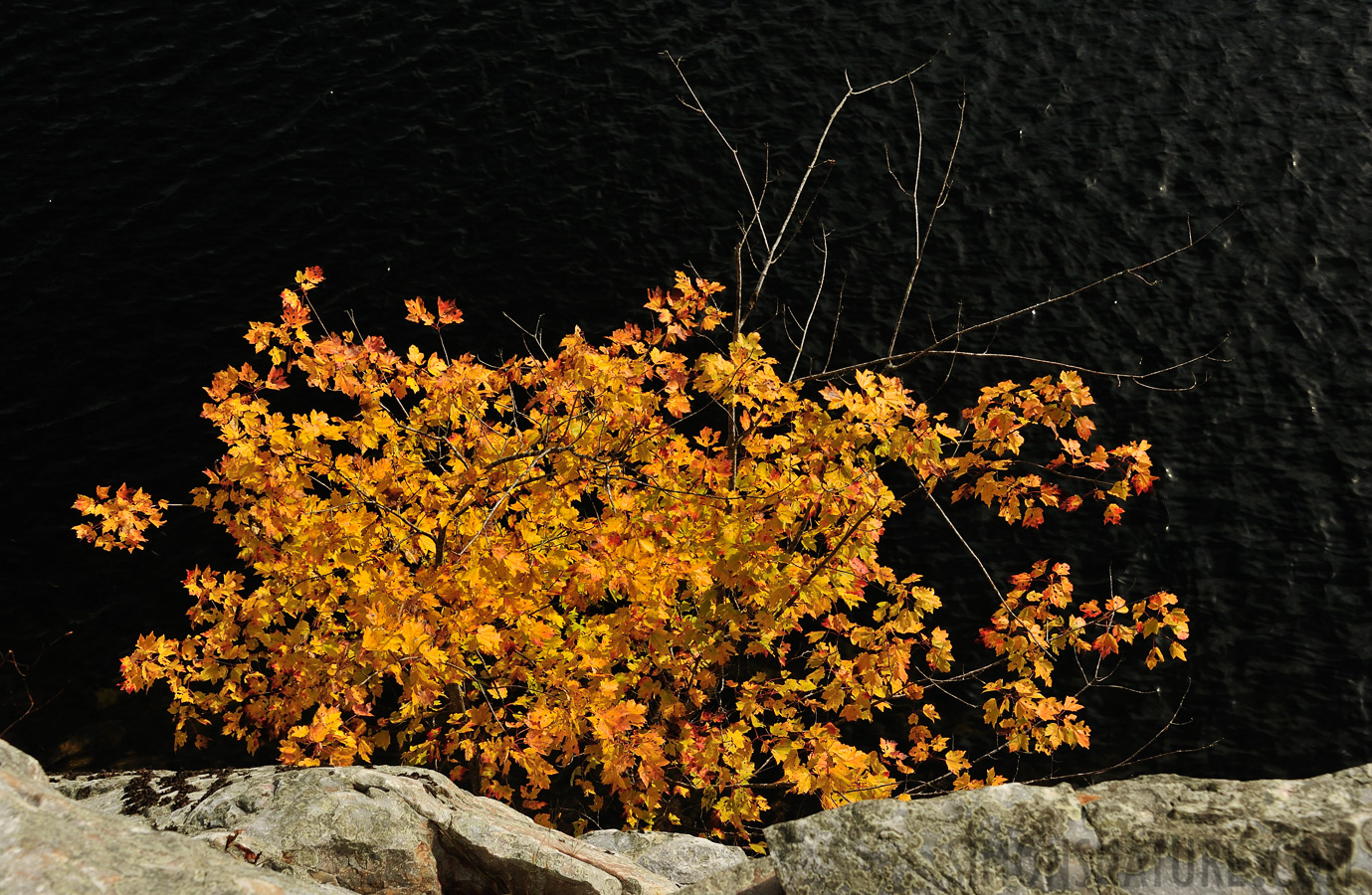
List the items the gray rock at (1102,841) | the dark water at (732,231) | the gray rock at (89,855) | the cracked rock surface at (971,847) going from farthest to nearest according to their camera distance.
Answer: the dark water at (732,231)
the gray rock at (1102,841)
the cracked rock surface at (971,847)
the gray rock at (89,855)

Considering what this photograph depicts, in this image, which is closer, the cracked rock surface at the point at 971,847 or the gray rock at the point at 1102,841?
the cracked rock surface at the point at 971,847

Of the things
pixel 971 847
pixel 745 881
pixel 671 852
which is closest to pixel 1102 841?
pixel 971 847

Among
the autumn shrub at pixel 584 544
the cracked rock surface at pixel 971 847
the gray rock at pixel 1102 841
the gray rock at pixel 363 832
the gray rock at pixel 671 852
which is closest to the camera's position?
the cracked rock surface at pixel 971 847

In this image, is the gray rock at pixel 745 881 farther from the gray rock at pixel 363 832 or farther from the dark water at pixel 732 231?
the dark water at pixel 732 231

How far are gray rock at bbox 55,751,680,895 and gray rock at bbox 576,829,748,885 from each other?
2.79 ft

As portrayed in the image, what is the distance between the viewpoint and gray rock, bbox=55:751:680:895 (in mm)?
6578

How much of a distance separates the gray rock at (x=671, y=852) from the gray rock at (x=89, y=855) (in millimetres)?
3972

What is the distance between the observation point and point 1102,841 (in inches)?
188

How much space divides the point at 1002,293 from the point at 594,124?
35.6 feet

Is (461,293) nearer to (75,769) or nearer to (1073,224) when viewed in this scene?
(75,769)

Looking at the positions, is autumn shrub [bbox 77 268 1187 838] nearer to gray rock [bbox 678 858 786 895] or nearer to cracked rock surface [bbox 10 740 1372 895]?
gray rock [bbox 678 858 786 895]

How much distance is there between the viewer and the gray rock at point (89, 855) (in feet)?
13.0

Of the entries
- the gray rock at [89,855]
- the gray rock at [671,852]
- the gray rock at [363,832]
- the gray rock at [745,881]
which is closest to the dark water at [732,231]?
the gray rock at [363,832]

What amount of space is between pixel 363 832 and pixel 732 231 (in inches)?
647
